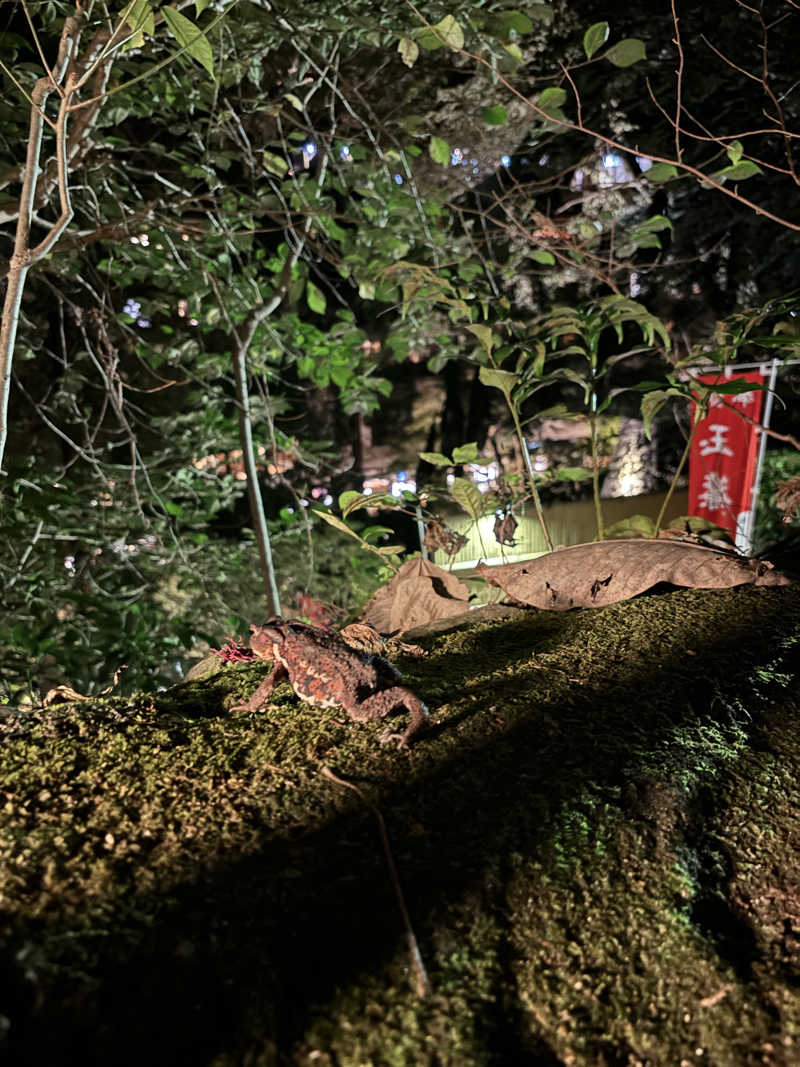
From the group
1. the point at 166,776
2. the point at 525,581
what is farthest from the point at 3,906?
the point at 525,581

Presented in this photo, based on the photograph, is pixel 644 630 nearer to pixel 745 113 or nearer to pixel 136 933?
pixel 136 933

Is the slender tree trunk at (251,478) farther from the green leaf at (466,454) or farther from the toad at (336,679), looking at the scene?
the toad at (336,679)

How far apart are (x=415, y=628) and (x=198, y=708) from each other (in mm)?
834

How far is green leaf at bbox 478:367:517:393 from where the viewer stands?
215 cm

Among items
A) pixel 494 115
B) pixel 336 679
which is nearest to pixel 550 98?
pixel 494 115

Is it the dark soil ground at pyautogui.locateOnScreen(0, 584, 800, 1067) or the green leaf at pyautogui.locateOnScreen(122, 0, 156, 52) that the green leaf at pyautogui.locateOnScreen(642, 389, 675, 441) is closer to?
the dark soil ground at pyautogui.locateOnScreen(0, 584, 800, 1067)

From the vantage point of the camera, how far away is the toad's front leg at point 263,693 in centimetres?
140

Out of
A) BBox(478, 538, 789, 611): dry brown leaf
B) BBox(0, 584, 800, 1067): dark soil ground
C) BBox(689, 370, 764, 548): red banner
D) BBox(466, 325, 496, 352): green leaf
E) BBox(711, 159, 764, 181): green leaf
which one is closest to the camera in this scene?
BBox(0, 584, 800, 1067): dark soil ground

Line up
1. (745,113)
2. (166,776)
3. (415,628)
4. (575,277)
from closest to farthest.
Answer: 1. (166,776)
2. (415,628)
3. (745,113)
4. (575,277)

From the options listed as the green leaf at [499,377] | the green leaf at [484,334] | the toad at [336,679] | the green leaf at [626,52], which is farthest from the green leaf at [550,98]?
the toad at [336,679]

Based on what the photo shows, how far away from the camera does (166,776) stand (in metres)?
1.09

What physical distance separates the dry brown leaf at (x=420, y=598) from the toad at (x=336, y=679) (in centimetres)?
76

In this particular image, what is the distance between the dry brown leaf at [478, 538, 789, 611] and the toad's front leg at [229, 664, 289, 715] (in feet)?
3.14

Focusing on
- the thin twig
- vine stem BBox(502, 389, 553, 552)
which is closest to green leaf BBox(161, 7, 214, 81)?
vine stem BBox(502, 389, 553, 552)
